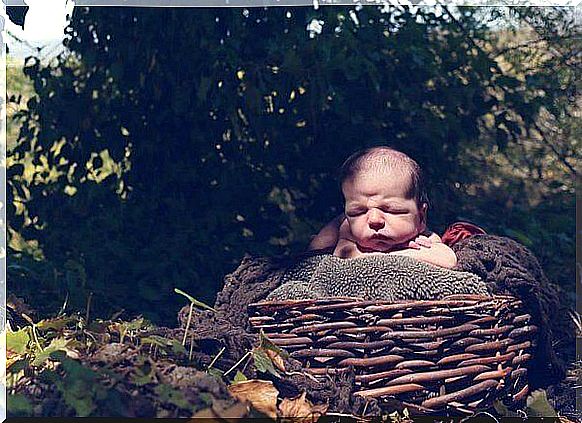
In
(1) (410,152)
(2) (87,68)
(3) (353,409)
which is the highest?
(2) (87,68)

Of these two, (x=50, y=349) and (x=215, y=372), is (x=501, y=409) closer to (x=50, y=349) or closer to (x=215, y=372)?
(x=215, y=372)

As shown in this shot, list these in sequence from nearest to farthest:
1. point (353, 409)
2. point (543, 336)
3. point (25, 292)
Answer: point (353, 409) → point (543, 336) → point (25, 292)

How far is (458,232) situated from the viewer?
316 cm

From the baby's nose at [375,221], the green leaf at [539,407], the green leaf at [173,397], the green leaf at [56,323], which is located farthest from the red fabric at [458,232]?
the green leaf at [56,323]

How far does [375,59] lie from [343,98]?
0.60 ft

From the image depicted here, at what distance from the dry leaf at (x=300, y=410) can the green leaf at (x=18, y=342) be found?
80cm

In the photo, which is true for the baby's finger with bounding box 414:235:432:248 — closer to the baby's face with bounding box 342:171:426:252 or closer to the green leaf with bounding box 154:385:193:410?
the baby's face with bounding box 342:171:426:252

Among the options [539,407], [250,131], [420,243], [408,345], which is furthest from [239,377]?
[250,131]

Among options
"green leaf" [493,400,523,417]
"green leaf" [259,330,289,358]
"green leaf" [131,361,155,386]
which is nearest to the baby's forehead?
"green leaf" [259,330,289,358]

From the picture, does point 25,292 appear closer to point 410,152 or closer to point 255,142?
point 255,142

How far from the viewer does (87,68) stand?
11.7 ft

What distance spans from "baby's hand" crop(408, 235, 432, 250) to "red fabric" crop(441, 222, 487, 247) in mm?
145

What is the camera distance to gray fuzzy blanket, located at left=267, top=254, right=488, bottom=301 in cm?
276

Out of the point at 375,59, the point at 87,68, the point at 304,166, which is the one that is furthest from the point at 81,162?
the point at 375,59
